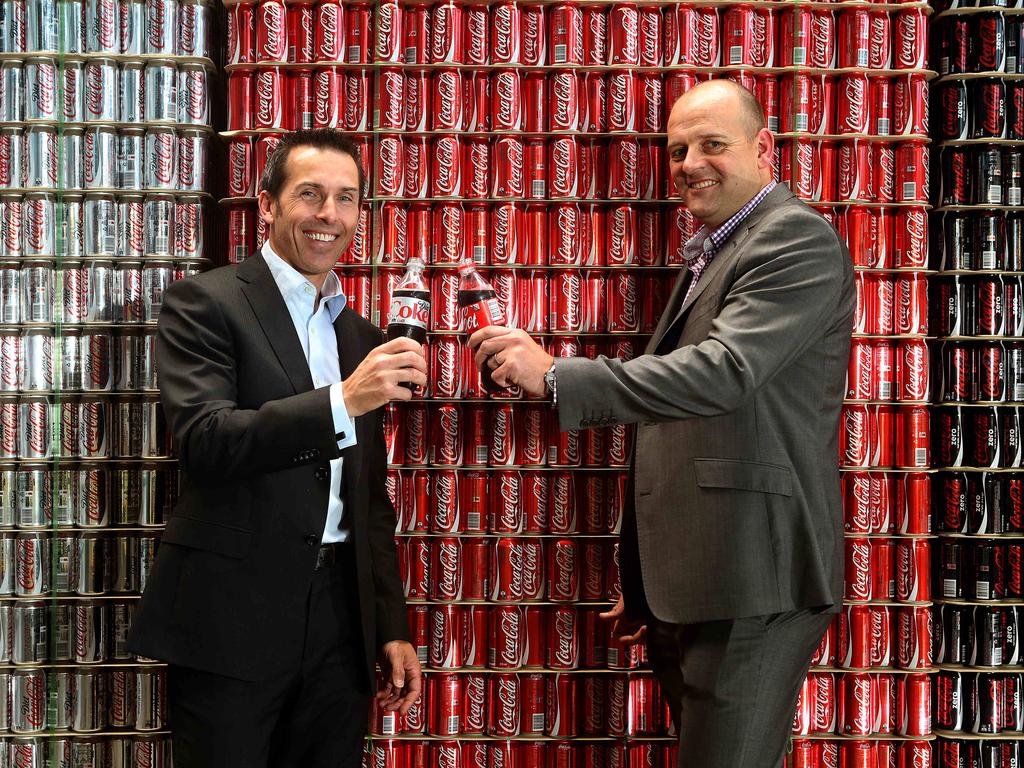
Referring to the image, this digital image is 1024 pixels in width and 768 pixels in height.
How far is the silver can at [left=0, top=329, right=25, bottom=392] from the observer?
2.60m

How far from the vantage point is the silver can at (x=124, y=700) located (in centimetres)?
259

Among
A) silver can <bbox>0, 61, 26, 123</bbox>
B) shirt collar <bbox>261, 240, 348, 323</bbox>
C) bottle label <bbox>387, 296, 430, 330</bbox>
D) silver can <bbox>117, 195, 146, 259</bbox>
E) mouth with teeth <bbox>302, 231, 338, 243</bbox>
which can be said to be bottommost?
bottle label <bbox>387, 296, 430, 330</bbox>

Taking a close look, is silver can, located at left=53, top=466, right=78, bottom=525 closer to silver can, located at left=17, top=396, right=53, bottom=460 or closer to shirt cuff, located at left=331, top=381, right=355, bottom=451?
silver can, located at left=17, top=396, right=53, bottom=460

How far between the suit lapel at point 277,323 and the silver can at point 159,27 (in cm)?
109

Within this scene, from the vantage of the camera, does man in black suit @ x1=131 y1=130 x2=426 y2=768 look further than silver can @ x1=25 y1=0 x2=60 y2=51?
No

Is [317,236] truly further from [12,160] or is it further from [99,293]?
[12,160]

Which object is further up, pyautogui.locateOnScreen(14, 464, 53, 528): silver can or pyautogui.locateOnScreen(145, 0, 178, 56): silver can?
pyautogui.locateOnScreen(145, 0, 178, 56): silver can

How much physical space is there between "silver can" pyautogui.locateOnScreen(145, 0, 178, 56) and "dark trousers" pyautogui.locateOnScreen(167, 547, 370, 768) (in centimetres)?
159

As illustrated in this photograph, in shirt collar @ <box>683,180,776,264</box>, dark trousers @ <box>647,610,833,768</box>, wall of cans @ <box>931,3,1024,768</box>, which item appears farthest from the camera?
wall of cans @ <box>931,3,1024,768</box>

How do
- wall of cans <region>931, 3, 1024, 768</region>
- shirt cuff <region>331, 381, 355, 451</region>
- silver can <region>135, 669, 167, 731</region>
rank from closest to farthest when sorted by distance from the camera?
shirt cuff <region>331, 381, 355, 451</region> < silver can <region>135, 669, 167, 731</region> < wall of cans <region>931, 3, 1024, 768</region>

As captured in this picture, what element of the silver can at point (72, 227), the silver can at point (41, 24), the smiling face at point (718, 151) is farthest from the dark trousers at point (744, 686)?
the silver can at point (41, 24)

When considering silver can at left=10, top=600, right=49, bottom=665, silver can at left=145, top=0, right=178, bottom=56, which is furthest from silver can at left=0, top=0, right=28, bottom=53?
silver can at left=10, top=600, right=49, bottom=665

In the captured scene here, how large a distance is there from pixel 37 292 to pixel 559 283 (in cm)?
144

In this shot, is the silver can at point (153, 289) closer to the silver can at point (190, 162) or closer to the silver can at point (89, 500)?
the silver can at point (190, 162)
